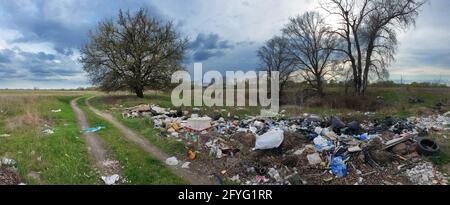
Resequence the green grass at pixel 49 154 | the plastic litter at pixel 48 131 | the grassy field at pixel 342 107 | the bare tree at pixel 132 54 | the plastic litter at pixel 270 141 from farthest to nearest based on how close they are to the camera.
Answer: the bare tree at pixel 132 54 < the plastic litter at pixel 48 131 < the grassy field at pixel 342 107 < the plastic litter at pixel 270 141 < the green grass at pixel 49 154

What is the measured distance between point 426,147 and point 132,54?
24.4 m

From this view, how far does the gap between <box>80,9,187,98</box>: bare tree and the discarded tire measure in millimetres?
23364

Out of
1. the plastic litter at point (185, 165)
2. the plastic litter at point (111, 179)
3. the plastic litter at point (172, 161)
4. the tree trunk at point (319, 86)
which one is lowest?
the plastic litter at point (111, 179)

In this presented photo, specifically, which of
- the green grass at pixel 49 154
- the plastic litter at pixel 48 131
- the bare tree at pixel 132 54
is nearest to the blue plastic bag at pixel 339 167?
the green grass at pixel 49 154

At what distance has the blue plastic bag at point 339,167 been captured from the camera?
7.89 meters

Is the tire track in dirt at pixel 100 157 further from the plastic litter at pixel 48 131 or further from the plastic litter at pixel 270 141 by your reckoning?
the plastic litter at pixel 270 141

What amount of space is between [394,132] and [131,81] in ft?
72.6

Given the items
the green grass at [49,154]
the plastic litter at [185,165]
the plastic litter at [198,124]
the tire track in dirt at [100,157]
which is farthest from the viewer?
the plastic litter at [198,124]

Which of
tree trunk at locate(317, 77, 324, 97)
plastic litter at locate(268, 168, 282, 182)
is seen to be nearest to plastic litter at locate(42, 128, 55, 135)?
plastic litter at locate(268, 168, 282, 182)

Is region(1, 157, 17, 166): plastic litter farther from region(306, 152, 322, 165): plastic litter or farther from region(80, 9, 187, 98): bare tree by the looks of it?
region(80, 9, 187, 98): bare tree

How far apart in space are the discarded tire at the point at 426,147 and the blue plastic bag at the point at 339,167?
80.6 inches

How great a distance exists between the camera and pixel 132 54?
29516 millimetres

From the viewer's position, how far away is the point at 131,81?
29625mm

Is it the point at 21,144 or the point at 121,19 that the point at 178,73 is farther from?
the point at 21,144
